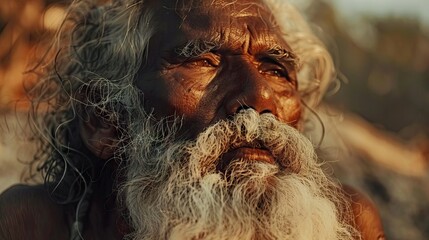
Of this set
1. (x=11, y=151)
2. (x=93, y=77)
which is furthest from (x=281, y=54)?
(x=11, y=151)

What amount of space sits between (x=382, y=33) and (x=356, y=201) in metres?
5.64

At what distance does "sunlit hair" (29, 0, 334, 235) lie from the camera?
3.02m

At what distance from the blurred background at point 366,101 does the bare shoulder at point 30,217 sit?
2.45ft

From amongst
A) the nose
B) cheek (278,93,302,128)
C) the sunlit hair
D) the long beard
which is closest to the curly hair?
the sunlit hair

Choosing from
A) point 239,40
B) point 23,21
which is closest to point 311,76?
point 239,40

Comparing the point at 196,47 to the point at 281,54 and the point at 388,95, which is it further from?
the point at 388,95

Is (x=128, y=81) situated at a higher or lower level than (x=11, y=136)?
higher

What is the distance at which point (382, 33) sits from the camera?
28.8 feet

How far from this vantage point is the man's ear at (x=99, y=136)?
3.03 metres

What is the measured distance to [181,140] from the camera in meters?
2.77

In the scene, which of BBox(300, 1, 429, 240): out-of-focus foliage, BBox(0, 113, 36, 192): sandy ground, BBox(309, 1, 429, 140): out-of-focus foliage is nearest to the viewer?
BBox(0, 113, 36, 192): sandy ground

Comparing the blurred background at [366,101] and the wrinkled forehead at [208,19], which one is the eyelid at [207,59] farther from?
the blurred background at [366,101]

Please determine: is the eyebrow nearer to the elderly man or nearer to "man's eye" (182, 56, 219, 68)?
the elderly man

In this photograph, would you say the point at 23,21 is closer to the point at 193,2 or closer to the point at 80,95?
the point at 80,95
